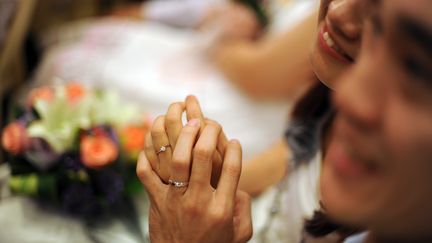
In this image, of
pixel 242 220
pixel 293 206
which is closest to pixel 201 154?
pixel 242 220

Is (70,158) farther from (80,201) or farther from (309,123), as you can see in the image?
(309,123)

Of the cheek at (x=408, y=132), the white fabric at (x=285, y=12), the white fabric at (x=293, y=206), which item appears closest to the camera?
the cheek at (x=408, y=132)

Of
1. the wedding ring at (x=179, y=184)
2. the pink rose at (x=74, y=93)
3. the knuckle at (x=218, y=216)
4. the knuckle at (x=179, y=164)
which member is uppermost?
the pink rose at (x=74, y=93)

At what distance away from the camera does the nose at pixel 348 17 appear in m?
0.61

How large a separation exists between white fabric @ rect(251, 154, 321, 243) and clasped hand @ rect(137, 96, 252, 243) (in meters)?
0.21

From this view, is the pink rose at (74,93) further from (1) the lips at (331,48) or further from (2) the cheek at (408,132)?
(2) the cheek at (408,132)

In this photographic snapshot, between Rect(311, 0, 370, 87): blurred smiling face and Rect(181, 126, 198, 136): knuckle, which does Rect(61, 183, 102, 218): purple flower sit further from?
Rect(311, 0, 370, 87): blurred smiling face

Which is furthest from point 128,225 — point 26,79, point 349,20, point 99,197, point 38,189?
point 26,79

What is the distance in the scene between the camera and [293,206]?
2.98 ft

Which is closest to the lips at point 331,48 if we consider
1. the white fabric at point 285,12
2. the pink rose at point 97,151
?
the pink rose at point 97,151

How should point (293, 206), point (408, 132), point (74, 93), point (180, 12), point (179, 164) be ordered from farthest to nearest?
point (180, 12)
point (74, 93)
point (293, 206)
point (179, 164)
point (408, 132)

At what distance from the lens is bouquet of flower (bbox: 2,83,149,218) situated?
3.16ft

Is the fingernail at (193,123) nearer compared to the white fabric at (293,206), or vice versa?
the fingernail at (193,123)

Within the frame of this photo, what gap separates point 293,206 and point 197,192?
1.14ft
